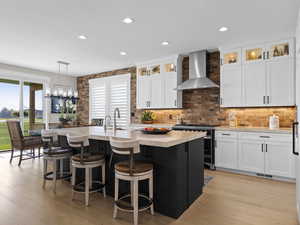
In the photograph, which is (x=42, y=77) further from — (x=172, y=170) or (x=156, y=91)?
(x=172, y=170)

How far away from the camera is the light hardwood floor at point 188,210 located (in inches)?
85.3

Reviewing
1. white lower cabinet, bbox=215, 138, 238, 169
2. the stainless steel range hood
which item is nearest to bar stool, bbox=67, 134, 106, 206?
white lower cabinet, bbox=215, 138, 238, 169

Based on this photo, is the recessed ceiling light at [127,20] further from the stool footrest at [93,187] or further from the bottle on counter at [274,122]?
the bottle on counter at [274,122]

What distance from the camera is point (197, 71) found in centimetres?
460

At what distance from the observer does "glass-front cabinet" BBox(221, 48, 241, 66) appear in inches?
161

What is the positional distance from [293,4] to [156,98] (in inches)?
135

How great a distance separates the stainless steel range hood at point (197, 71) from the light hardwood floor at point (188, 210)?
7.18 feet

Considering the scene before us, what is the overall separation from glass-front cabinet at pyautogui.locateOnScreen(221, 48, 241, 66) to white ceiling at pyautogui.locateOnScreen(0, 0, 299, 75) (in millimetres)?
259

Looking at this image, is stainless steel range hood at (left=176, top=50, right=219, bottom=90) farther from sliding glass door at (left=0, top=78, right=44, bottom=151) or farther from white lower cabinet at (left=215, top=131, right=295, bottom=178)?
sliding glass door at (left=0, top=78, right=44, bottom=151)

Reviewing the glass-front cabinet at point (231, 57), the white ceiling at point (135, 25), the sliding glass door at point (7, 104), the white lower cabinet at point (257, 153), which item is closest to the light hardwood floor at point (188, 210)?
the white lower cabinet at point (257, 153)

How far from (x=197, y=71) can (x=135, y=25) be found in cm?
205

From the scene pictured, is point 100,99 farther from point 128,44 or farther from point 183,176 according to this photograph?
point 183,176

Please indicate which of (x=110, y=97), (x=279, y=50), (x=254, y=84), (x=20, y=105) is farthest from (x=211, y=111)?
(x=20, y=105)

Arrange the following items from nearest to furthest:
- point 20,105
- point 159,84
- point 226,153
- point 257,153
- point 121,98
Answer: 1. point 257,153
2. point 226,153
3. point 159,84
4. point 20,105
5. point 121,98
